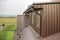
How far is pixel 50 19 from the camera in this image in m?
4.06

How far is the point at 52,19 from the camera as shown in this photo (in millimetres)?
4055

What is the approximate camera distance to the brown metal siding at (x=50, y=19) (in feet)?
13.2

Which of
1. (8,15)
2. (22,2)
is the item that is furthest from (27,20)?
(8,15)

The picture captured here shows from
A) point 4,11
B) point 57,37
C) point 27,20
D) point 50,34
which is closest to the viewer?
point 57,37

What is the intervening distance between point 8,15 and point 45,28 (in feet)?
27.9

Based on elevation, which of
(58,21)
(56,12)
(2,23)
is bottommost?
(2,23)

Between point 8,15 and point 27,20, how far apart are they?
14.4 feet

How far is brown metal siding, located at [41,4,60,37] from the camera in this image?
4.01 metres

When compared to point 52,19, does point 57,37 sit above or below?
below

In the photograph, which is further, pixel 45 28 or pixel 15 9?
pixel 15 9

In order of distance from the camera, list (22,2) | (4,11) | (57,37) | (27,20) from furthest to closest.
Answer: (4,11)
(22,2)
(27,20)
(57,37)

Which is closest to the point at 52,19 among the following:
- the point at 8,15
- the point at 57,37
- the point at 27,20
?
the point at 57,37

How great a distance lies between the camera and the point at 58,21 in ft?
13.3

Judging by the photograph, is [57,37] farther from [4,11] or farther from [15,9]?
[4,11]
